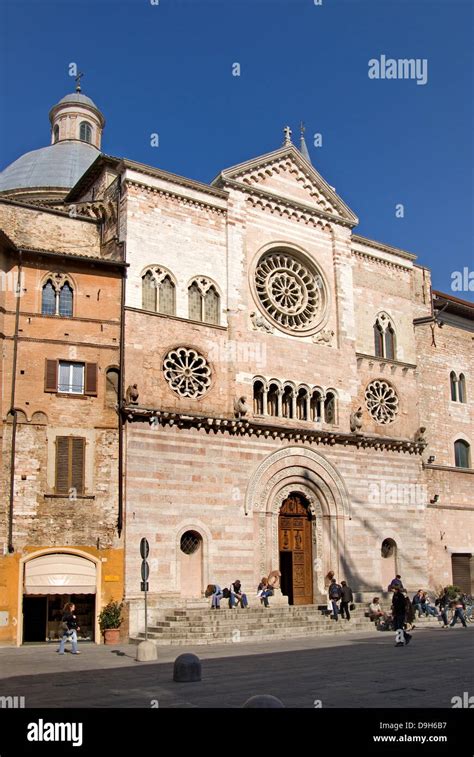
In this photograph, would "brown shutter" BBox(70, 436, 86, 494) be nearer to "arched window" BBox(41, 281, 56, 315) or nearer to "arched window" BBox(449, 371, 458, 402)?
"arched window" BBox(41, 281, 56, 315)

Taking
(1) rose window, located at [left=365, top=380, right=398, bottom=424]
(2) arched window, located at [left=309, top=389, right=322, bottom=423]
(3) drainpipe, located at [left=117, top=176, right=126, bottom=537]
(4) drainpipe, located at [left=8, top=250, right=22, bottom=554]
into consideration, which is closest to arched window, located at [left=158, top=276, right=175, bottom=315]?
(3) drainpipe, located at [left=117, top=176, right=126, bottom=537]

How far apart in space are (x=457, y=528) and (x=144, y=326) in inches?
749

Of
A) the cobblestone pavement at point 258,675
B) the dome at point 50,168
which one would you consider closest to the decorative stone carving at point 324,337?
the cobblestone pavement at point 258,675

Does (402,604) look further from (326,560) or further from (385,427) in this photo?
(385,427)

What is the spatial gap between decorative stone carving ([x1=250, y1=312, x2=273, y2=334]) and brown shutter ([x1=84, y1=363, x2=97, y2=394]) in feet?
25.0

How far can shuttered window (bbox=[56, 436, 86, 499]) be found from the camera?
88.9 feet

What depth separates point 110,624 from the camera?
26344 millimetres

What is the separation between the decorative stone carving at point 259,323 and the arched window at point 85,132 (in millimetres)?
28209

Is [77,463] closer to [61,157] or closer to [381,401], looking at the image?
[381,401]

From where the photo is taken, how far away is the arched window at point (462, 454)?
40.7 meters

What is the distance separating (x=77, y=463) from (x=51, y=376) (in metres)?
3.06

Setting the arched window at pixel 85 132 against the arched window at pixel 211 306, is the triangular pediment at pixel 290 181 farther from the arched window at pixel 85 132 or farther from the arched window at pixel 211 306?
the arched window at pixel 85 132

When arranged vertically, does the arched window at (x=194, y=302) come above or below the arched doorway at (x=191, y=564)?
above

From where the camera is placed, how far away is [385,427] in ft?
122
